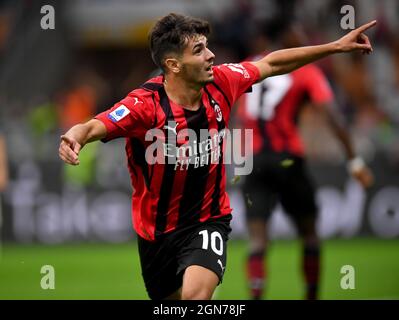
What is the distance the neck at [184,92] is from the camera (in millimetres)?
6559

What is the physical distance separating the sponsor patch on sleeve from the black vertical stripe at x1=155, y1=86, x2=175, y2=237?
1.14 ft

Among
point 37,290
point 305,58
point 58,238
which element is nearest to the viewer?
point 305,58

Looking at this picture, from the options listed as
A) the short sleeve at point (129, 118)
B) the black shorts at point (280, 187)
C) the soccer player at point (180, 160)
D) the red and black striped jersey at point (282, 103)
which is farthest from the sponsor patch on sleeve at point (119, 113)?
the red and black striped jersey at point (282, 103)

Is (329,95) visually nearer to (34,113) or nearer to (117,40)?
(34,113)

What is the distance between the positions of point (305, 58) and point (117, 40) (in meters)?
14.9

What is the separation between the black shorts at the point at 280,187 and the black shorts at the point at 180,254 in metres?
2.40

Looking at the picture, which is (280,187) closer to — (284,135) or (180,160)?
(284,135)

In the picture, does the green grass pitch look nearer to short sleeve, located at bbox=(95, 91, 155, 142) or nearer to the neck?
the neck

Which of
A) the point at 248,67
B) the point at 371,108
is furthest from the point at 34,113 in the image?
the point at 248,67

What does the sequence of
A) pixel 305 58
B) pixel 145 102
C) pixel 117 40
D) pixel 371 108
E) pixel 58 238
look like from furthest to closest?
pixel 117 40 < pixel 371 108 < pixel 58 238 < pixel 305 58 < pixel 145 102

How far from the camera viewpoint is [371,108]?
17.1 m

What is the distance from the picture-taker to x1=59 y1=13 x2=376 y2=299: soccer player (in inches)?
251

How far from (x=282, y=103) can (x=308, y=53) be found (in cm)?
232

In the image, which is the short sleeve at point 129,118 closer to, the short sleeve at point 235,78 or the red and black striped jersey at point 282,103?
the short sleeve at point 235,78
